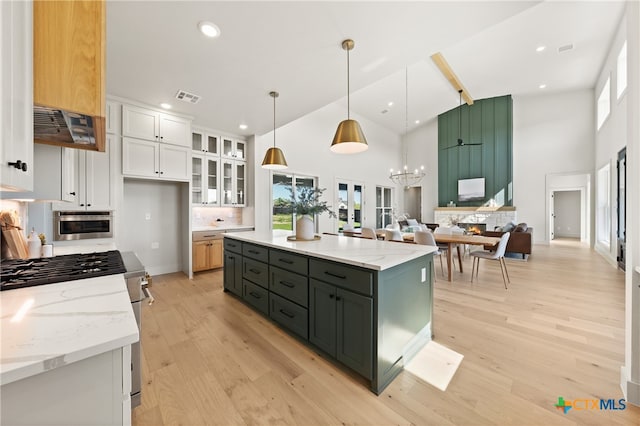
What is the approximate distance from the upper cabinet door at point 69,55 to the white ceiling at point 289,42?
1256mm

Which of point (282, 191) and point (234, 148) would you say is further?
point (282, 191)

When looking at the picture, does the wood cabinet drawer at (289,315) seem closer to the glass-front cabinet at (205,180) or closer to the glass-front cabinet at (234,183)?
the glass-front cabinet at (205,180)

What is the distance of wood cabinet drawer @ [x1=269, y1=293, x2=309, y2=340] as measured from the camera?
2.12 m

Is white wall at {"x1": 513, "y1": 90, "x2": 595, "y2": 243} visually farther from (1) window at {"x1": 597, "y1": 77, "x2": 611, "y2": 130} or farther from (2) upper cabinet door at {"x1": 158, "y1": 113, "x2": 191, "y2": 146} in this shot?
(2) upper cabinet door at {"x1": 158, "y1": 113, "x2": 191, "y2": 146}

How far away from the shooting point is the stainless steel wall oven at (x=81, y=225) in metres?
3.21

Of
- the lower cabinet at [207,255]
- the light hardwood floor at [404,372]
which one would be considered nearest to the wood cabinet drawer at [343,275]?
the light hardwood floor at [404,372]

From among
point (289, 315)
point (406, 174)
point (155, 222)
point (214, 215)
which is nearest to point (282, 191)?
point (214, 215)

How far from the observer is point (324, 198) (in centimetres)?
696

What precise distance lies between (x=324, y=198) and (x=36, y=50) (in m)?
6.11

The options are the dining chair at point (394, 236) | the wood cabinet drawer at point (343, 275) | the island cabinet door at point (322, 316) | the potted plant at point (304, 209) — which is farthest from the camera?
the dining chair at point (394, 236)

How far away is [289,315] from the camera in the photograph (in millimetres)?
2285

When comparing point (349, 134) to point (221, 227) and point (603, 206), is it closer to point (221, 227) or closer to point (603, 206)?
point (221, 227)

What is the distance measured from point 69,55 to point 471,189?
33.5 ft

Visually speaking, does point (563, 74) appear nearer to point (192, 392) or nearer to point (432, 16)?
point (432, 16)
